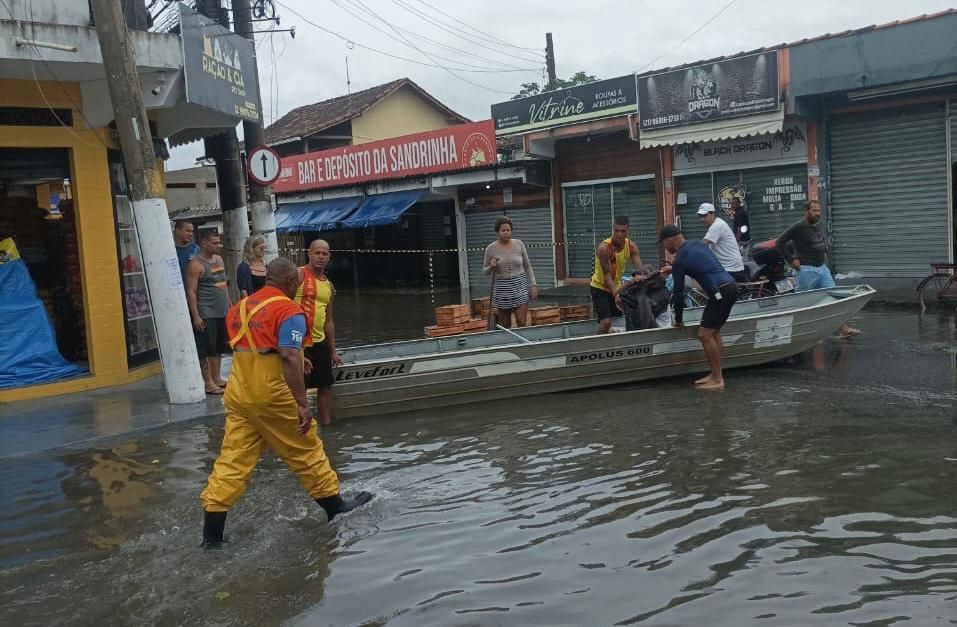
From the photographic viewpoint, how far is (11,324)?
32.6ft

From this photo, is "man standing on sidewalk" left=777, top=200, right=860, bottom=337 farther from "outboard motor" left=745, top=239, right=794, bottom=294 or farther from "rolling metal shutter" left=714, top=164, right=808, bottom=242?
"rolling metal shutter" left=714, top=164, right=808, bottom=242

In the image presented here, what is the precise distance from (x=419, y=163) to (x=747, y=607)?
20328 mm

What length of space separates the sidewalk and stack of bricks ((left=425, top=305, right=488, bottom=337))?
298cm

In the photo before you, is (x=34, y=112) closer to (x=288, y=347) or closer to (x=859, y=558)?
(x=288, y=347)

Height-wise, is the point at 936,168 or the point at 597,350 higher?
the point at 936,168

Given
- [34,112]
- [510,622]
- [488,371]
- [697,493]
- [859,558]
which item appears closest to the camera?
[510,622]

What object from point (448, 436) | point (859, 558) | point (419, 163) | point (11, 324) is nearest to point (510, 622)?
point (859, 558)

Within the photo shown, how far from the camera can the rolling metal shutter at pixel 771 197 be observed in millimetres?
17516

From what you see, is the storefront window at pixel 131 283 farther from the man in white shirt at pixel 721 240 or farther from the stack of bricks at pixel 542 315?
the man in white shirt at pixel 721 240

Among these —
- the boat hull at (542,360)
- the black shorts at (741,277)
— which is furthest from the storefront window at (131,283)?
the black shorts at (741,277)

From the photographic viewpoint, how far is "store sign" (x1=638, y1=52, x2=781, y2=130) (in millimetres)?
16703

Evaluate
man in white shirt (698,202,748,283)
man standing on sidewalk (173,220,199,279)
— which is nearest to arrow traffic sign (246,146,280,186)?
man standing on sidewalk (173,220,199,279)

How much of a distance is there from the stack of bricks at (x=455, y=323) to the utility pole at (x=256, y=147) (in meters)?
2.74

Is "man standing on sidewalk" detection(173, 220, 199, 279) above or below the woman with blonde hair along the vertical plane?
above
